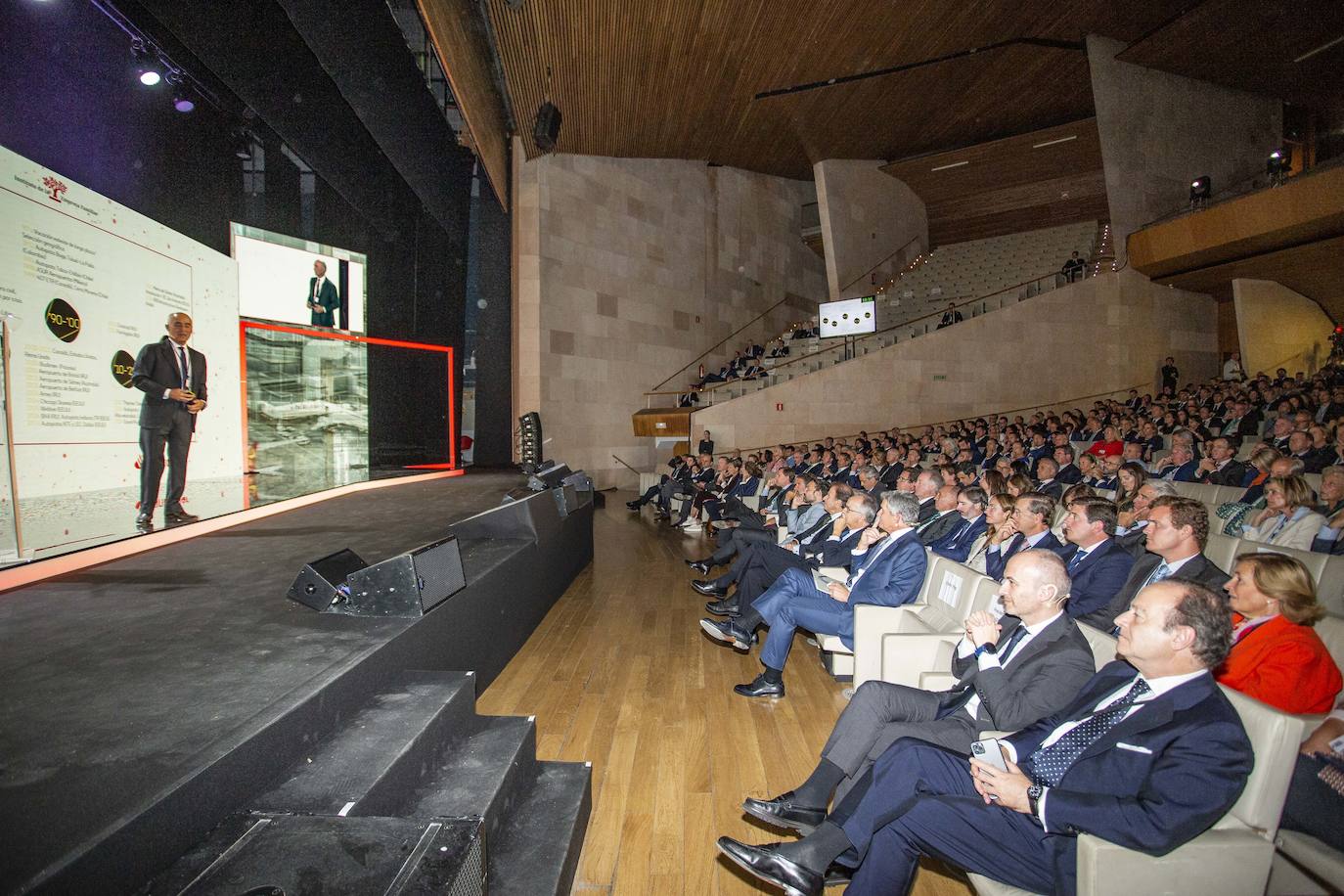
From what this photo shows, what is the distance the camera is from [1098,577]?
8.24 feet

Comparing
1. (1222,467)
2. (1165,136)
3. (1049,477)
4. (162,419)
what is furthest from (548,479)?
(1165,136)

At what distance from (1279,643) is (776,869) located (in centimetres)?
143

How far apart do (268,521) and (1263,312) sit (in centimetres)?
1618

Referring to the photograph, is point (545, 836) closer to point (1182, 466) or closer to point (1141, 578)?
point (1141, 578)

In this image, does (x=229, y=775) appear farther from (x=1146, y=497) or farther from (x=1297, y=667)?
(x=1146, y=497)

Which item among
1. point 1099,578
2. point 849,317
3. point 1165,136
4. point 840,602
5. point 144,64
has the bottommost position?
point 840,602

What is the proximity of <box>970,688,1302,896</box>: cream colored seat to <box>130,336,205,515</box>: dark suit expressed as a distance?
14.6 ft

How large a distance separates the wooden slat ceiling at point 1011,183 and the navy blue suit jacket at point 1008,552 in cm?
1375

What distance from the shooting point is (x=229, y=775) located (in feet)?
4.27

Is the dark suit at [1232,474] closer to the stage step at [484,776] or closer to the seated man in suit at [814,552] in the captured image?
the seated man in suit at [814,552]

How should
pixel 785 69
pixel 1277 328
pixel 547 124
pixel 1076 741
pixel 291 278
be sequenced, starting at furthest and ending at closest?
pixel 1277 328, pixel 785 69, pixel 547 124, pixel 291 278, pixel 1076 741

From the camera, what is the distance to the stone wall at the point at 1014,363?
1209 centimetres

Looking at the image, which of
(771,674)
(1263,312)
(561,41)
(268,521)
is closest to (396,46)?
(561,41)

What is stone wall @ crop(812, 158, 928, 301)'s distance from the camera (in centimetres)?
1398
